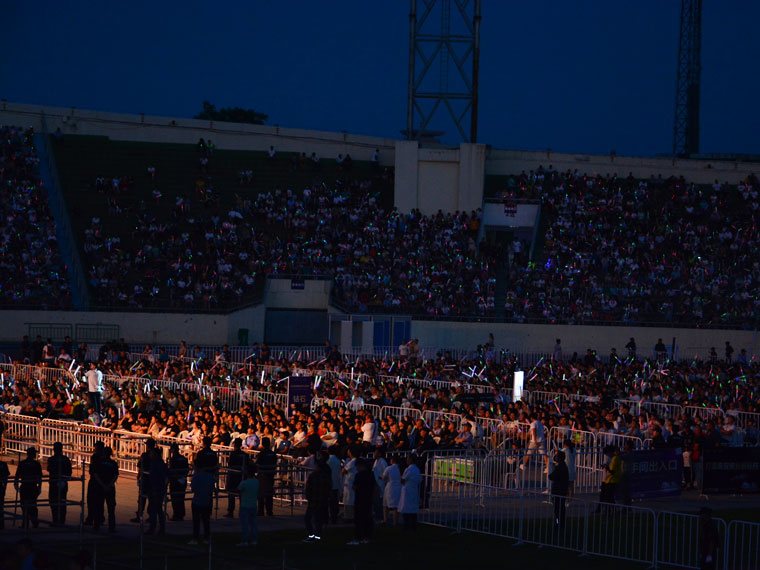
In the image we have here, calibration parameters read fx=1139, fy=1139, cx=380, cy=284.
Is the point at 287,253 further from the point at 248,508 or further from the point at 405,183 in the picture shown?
the point at 248,508

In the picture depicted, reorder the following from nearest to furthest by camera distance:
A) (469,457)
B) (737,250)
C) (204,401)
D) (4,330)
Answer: (469,457)
(204,401)
(4,330)
(737,250)

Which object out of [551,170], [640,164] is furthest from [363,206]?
[640,164]

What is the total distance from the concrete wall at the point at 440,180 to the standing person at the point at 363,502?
38767 mm

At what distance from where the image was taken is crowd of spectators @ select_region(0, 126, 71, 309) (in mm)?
43656

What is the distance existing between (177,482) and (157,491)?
140 centimetres

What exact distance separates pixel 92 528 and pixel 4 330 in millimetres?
26351

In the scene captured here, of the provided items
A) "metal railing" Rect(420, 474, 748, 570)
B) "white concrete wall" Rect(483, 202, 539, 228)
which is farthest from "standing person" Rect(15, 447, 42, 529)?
"white concrete wall" Rect(483, 202, 539, 228)

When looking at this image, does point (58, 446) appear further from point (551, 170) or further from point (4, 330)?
point (551, 170)

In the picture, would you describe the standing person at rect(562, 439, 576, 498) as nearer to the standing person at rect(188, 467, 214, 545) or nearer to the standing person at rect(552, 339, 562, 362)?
the standing person at rect(188, 467, 214, 545)

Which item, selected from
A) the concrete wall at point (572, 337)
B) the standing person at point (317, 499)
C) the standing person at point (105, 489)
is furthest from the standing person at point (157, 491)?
the concrete wall at point (572, 337)

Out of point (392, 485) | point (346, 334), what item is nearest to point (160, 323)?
point (346, 334)

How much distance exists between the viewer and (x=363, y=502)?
1733 centimetres

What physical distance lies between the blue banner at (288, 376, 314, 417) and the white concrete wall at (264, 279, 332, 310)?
21559 mm

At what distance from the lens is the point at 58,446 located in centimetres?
1814
